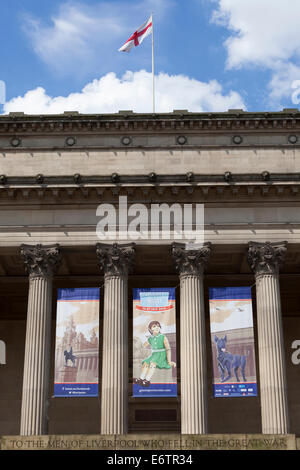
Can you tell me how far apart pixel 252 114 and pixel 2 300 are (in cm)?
1932

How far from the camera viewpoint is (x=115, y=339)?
35.6 meters

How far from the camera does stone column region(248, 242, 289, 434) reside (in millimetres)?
34250

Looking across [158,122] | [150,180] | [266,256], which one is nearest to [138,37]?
[158,122]

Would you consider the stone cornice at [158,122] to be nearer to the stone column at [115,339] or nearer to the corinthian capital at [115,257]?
the corinthian capital at [115,257]

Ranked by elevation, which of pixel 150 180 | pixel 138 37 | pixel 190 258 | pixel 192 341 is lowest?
pixel 192 341

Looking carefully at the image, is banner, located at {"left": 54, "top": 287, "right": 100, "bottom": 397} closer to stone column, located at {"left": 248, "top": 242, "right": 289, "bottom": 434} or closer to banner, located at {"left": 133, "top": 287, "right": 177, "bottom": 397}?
banner, located at {"left": 133, "top": 287, "right": 177, "bottom": 397}

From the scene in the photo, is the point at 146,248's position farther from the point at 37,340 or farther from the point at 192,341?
the point at 37,340

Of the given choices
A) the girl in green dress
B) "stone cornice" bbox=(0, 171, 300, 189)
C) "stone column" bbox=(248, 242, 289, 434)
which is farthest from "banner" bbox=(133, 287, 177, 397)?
"stone cornice" bbox=(0, 171, 300, 189)

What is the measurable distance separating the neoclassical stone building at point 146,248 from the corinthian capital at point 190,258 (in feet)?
0.20

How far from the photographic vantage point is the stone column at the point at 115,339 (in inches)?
1344

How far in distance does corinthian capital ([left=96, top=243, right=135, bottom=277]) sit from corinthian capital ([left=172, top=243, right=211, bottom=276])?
2.32 meters

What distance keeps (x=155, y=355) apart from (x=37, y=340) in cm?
598

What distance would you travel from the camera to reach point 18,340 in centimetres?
4494

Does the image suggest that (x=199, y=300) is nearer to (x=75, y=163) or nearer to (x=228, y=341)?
(x=228, y=341)
